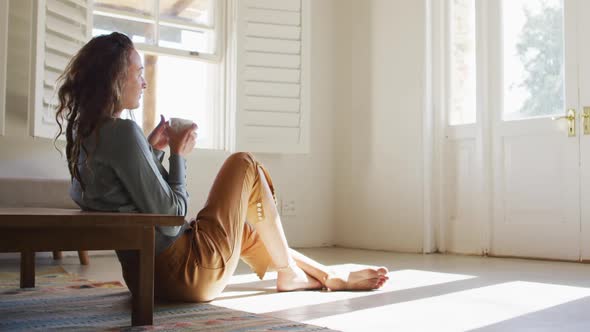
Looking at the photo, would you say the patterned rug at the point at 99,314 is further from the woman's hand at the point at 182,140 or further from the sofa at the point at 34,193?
the sofa at the point at 34,193

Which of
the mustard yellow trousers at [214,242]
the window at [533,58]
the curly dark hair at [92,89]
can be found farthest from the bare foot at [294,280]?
the window at [533,58]

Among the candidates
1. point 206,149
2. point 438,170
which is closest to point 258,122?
point 206,149

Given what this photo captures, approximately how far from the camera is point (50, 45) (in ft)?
12.1

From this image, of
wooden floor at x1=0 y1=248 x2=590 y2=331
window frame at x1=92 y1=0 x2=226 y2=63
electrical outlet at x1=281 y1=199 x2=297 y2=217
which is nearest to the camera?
wooden floor at x1=0 y1=248 x2=590 y2=331

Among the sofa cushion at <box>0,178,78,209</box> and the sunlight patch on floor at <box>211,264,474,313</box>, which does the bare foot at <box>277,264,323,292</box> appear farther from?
the sofa cushion at <box>0,178,78,209</box>

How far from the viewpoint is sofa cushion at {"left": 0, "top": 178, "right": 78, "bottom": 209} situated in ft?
10.7

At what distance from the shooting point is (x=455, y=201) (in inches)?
176

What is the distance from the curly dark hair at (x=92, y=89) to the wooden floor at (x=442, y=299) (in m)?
0.76

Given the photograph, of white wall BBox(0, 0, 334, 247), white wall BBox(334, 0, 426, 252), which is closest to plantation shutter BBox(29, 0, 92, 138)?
white wall BBox(0, 0, 334, 247)

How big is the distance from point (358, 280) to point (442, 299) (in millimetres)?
316

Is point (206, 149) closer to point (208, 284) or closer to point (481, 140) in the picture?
point (481, 140)

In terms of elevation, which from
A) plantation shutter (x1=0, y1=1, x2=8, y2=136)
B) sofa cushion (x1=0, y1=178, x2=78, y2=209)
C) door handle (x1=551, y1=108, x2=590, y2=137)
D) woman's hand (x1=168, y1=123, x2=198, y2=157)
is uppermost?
plantation shutter (x1=0, y1=1, x2=8, y2=136)

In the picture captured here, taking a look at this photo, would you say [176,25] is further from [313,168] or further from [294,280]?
[294,280]

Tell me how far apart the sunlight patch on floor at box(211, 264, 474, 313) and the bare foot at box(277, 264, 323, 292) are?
0.03 meters
